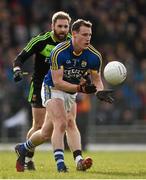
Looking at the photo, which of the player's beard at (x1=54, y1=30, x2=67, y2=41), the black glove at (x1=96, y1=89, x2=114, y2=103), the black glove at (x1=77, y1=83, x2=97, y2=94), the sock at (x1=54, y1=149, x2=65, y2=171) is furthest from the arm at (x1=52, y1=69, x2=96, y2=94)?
the player's beard at (x1=54, y1=30, x2=67, y2=41)

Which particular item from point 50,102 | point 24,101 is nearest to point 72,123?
point 50,102

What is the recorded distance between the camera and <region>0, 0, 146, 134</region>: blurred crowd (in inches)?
874

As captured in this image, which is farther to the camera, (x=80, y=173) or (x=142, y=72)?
(x=142, y=72)

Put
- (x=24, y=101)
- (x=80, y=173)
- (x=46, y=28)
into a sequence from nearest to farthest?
(x=80, y=173) < (x=24, y=101) < (x=46, y=28)

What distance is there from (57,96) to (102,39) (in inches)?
493

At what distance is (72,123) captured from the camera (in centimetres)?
1164

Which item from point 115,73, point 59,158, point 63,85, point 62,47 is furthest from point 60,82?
point 59,158

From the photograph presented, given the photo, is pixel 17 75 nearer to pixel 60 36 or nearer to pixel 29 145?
pixel 60 36

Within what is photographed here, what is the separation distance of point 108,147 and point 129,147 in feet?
1.85

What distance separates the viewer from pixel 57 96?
1139 cm

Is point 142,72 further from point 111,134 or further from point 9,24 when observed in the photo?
point 9,24

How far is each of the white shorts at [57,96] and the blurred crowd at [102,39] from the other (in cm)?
955

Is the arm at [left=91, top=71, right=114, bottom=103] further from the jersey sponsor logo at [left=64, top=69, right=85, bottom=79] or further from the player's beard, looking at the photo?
the player's beard

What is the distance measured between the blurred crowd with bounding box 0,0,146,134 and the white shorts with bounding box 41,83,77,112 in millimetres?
9549
